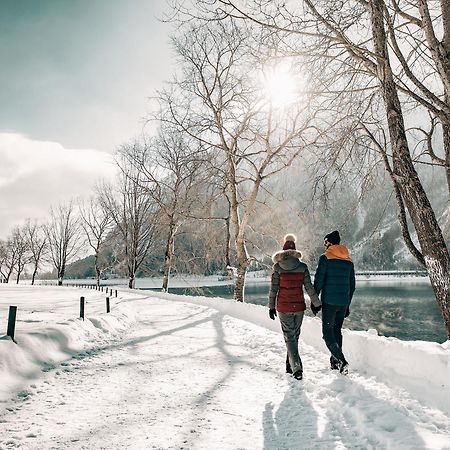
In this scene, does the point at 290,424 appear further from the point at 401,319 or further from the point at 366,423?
the point at 401,319

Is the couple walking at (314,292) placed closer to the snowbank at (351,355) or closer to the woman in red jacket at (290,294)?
the woman in red jacket at (290,294)

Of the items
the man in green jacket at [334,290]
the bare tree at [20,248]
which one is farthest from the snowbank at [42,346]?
the bare tree at [20,248]

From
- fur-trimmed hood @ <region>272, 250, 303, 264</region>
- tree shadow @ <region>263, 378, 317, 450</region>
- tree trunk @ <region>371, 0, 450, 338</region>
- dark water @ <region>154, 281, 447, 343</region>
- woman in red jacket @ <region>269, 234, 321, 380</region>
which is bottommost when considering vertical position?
dark water @ <region>154, 281, 447, 343</region>

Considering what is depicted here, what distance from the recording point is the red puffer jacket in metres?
5.48

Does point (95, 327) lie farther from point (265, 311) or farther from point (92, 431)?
point (92, 431)

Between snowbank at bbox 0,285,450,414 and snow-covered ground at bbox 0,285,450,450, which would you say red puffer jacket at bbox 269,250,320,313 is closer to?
snow-covered ground at bbox 0,285,450,450

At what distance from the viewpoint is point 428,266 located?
5742 mm

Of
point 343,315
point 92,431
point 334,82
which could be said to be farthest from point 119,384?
point 334,82

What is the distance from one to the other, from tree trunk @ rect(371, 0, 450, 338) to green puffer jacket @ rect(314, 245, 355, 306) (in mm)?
1219

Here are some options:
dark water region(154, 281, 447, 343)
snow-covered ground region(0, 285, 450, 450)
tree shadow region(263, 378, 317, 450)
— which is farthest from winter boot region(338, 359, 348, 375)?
dark water region(154, 281, 447, 343)

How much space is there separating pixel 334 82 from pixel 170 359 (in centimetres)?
579

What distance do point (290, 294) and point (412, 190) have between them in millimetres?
2449

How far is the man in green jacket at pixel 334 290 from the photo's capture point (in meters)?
5.49

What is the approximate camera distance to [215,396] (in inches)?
176
